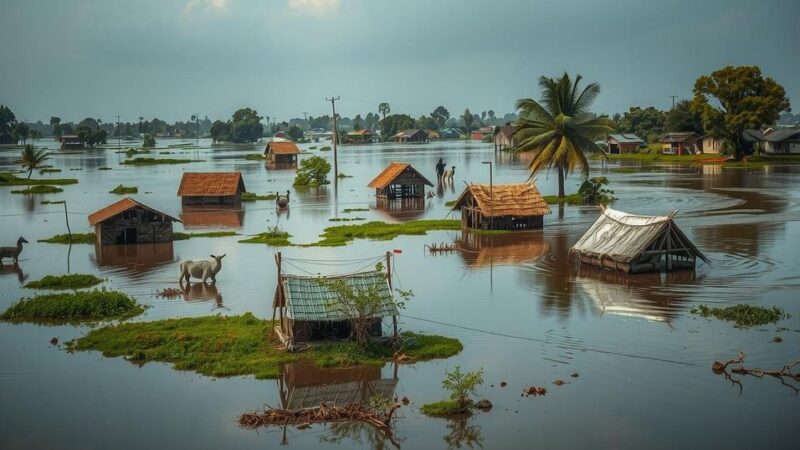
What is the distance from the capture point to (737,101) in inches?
2438

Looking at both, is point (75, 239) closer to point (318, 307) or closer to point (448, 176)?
point (318, 307)

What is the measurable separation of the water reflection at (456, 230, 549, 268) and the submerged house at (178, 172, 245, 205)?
15.0 m

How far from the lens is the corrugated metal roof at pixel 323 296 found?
17359 millimetres

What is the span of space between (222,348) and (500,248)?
1421 centimetres

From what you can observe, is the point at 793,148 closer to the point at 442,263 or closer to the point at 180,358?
the point at 442,263

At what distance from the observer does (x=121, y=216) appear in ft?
102

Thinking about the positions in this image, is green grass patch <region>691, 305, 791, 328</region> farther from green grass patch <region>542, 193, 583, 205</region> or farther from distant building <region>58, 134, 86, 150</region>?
distant building <region>58, 134, 86, 150</region>

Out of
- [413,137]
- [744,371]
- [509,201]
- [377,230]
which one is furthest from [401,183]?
[413,137]

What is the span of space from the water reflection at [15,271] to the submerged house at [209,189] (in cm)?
1617

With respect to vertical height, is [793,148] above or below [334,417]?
above

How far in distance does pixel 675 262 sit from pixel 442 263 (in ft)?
23.0

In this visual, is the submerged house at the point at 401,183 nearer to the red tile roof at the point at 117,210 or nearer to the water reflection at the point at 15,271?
the red tile roof at the point at 117,210

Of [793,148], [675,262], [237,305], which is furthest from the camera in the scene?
[793,148]

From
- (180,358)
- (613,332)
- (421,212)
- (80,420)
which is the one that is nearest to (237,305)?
(180,358)
